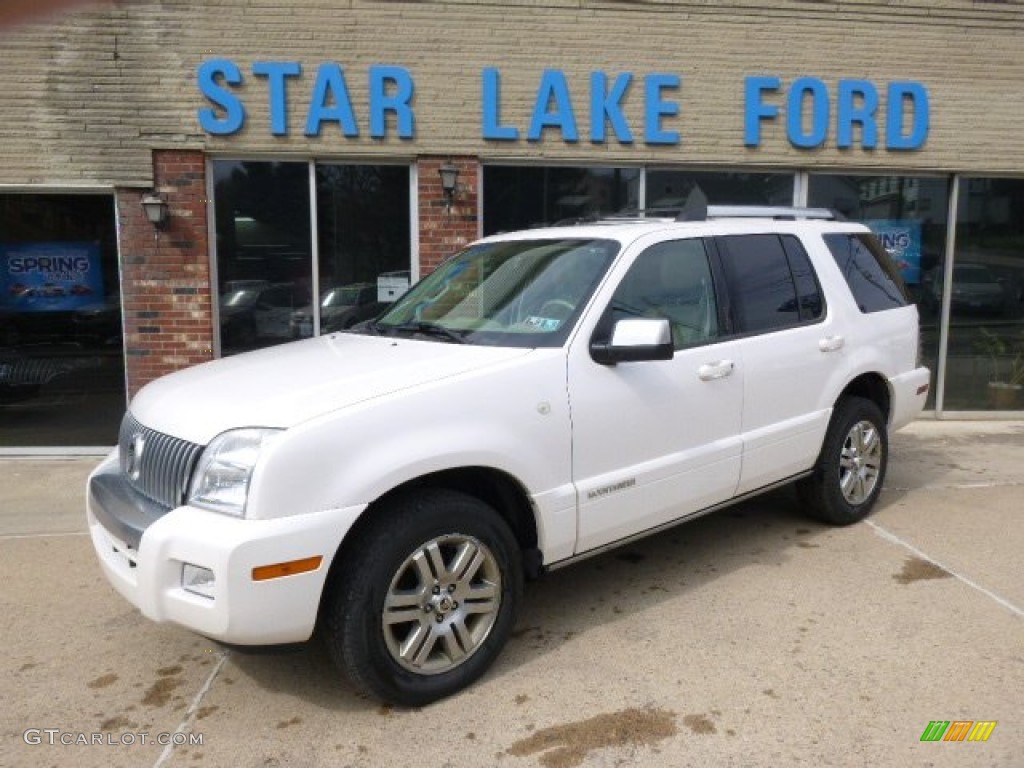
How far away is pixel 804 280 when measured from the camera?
4.82m

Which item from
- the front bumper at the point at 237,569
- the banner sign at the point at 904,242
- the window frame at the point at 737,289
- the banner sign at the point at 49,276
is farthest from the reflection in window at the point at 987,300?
the banner sign at the point at 49,276

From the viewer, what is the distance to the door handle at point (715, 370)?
4.03 metres

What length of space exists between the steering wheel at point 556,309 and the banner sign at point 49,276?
17.6 ft

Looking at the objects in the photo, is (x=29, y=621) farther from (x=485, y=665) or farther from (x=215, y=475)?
(x=485, y=665)

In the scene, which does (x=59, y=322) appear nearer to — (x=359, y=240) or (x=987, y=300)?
(x=359, y=240)

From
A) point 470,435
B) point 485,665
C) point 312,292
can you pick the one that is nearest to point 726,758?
point 485,665

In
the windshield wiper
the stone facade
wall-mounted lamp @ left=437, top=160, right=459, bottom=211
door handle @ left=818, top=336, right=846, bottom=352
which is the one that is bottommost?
door handle @ left=818, top=336, right=846, bottom=352

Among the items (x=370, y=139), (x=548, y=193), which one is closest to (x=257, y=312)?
(x=370, y=139)

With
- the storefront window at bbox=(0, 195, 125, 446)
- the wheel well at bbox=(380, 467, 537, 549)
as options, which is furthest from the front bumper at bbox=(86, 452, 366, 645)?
the storefront window at bbox=(0, 195, 125, 446)

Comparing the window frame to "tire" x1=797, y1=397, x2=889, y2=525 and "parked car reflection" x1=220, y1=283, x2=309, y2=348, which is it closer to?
"tire" x1=797, y1=397, x2=889, y2=525

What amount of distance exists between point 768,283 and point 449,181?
142 inches

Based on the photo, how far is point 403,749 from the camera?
2.93 m

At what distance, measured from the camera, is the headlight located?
2.79m

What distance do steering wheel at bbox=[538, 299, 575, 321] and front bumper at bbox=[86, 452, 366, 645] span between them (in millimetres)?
1306
